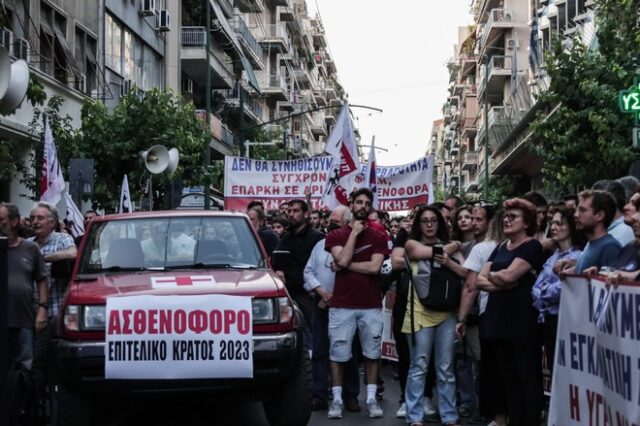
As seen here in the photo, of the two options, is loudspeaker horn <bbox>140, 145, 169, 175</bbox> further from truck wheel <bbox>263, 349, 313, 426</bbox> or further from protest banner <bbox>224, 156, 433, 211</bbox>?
truck wheel <bbox>263, 349, 313, 426</bbox>

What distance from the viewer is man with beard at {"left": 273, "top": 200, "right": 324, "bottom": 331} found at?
11219mm

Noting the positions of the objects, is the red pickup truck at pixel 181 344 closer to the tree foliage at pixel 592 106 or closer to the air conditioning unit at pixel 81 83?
the tree foliage at pixel 592 106

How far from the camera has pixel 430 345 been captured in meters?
9.56

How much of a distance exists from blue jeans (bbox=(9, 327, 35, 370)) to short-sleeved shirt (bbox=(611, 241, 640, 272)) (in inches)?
172

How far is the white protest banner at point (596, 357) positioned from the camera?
5426 mm

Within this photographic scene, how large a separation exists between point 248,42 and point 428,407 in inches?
2097

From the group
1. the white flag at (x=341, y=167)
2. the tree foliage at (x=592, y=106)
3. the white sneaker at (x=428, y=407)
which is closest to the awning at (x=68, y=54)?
the tree foliage at (x=592, y=106)

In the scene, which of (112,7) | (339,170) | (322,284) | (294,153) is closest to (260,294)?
(322,284)

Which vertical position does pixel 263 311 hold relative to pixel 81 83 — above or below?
below

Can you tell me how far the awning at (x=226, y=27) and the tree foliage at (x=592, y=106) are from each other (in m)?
28.1

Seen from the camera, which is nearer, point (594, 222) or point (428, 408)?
point (594, 222)

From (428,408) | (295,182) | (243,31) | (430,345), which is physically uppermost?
(243,31)

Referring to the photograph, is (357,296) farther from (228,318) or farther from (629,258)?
(629,258)

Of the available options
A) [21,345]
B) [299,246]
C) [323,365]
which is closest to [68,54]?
[299,246]
